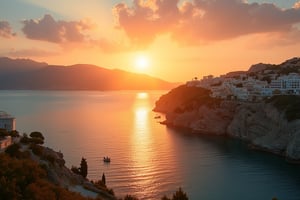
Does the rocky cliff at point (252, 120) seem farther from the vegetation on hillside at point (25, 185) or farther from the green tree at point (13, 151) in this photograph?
the vegetation on hillside at point (25, 185)

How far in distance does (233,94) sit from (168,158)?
49.9 meters

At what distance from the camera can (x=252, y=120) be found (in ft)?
253

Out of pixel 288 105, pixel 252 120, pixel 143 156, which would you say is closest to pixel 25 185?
pixel 143 156

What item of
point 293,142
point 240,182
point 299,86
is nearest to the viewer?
point 240,182

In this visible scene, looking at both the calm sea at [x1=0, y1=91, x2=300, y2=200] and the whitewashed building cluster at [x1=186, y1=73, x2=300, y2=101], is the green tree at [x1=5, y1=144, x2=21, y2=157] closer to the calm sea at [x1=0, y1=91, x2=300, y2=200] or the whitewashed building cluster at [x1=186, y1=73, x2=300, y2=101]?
the calm sea at [x1=0, y1=91, x2=300, y2=200]

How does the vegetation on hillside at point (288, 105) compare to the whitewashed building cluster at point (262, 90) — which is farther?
the whitewashed building cluster at point (262, 90)

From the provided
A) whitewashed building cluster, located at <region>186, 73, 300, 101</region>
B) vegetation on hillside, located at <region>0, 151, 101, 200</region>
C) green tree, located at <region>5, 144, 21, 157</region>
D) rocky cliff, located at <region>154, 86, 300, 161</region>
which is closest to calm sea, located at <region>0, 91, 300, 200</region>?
rocky cliff, located at <region>154, 86, 300, 161</region>

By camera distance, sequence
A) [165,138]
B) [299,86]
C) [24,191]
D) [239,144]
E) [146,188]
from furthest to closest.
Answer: [299,86] < [165,138] < [239,144] < [146,188] < [24,191]

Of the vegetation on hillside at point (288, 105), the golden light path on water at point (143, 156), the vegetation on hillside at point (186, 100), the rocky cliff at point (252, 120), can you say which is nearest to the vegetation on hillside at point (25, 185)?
the golden light path on water at point (143, 156)

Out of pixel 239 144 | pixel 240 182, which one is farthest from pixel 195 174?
pixel 239 144

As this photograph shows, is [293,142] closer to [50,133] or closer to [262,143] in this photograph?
[262,143]

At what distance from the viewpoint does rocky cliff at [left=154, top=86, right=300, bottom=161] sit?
62.7m

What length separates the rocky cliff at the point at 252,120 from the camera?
62688 millimetres

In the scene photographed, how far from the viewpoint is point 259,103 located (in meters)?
80.2
